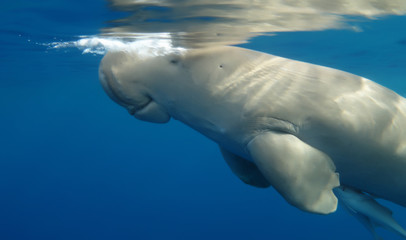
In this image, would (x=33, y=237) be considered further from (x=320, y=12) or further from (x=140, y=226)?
(x=320, y=12)

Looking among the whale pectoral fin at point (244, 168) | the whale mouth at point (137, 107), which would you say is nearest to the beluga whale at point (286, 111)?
the whale mouth at point (137, 107)

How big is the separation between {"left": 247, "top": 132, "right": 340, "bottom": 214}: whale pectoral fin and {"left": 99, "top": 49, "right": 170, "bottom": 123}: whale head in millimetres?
1234

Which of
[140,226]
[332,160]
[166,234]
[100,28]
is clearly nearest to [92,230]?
[140,226]

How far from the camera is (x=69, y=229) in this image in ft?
76.2

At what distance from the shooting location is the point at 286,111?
9.57 ft

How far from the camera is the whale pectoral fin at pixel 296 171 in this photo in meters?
2.56

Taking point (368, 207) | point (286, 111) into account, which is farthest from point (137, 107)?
point (368, 207)

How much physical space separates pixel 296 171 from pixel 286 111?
0.61 m

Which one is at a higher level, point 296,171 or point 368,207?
point 296,171

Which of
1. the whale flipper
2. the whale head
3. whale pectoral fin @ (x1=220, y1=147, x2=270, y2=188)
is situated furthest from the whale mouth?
the whale flipper

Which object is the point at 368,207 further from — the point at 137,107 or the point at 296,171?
the point at 137,107

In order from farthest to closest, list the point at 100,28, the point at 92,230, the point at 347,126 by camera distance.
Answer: the point at 92,230
the point at 100,28
the point at 347,126

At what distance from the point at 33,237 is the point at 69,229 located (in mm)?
2997

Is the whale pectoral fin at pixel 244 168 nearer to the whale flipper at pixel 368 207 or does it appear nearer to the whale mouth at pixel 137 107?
the whale flipper at pixel 368 207
